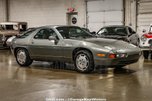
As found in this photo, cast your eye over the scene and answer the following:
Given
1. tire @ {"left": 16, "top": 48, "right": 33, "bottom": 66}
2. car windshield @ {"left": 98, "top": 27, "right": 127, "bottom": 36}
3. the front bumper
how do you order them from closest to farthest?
the front bumper → tire @ {"left": 16, "top": 48, "right": 33, "bottom": 66} → car windshield @ {"left": 98, "top": 27, "right": 127, "bottom": 36}

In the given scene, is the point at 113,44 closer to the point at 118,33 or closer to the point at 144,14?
the point at 118,33

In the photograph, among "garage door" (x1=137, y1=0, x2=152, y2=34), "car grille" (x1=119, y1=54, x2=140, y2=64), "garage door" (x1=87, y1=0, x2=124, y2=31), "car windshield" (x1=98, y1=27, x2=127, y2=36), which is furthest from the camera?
"garage door" (x1=87, y1=0, x2=124, y2=31)

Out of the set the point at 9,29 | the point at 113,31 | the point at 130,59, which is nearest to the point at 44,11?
the point at 9,29

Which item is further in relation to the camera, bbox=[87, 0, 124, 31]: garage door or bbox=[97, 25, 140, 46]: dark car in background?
bbox=[87, 0, 124, 31]: garage door

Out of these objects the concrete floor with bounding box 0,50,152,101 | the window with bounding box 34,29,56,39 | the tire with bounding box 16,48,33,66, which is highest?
the window with bounding box 34,29,56,39

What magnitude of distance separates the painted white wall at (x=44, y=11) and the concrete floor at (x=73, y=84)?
11946 mm

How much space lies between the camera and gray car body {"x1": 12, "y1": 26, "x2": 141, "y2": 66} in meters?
7.69

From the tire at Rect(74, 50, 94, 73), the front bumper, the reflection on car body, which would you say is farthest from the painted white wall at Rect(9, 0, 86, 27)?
the front bumper

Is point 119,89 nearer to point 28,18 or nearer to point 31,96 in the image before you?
point 31,96

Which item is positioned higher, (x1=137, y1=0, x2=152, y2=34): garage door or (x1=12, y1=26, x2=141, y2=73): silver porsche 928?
(x1=137, y1=0, x2=152, y2=34): garage door

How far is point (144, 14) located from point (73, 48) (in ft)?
33.3

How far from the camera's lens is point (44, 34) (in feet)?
30.0

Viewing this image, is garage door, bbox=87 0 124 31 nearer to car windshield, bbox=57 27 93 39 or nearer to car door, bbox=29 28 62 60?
car windshield, bbox=57 27 93 39

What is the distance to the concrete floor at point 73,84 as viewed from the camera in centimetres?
546
